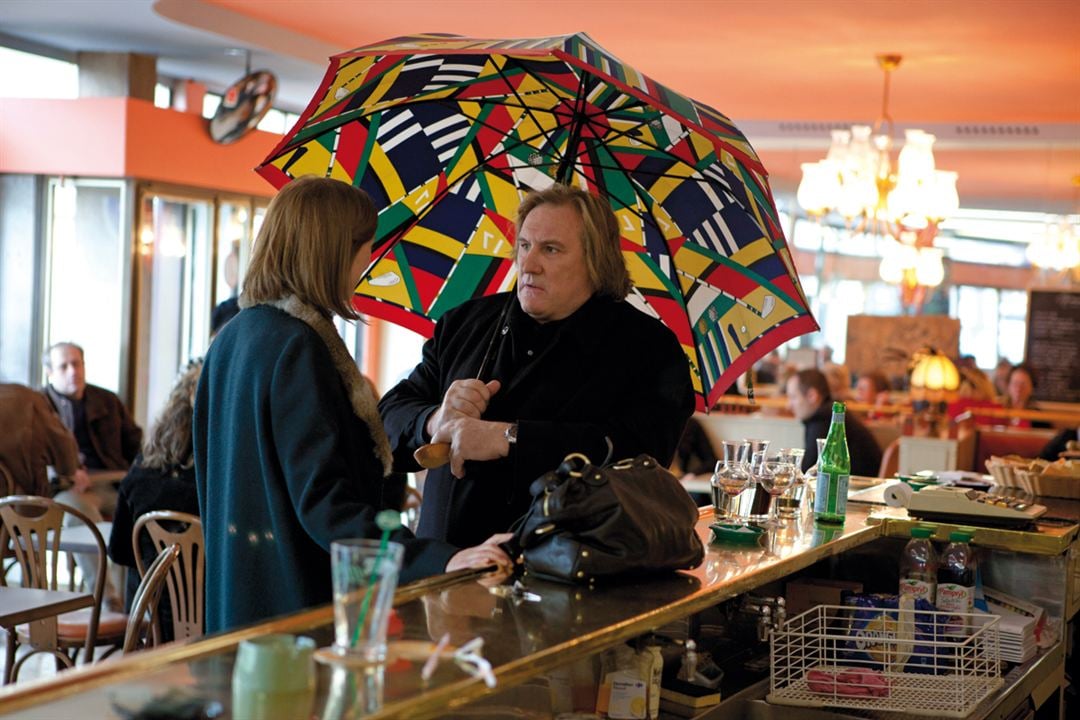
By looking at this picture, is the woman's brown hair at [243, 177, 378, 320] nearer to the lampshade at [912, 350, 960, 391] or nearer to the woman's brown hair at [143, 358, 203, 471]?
the woman's brown hair at [143, 358, 203, 471]

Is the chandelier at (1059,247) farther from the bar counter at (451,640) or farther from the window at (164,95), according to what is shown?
the bar counter at (451,640)

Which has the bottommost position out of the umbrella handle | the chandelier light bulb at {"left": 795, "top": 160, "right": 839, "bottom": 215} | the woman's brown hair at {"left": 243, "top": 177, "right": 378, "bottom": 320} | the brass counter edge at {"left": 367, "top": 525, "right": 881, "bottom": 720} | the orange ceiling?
the brass counter edge at {"left": 367, "top": 525, "right": 881, "bottom": 720}

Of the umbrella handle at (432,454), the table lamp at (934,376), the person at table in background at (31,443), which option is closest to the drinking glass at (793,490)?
the umbrella handle at (432,454)

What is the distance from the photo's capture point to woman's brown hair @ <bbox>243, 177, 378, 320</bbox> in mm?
2016

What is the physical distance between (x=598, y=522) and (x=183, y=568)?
2565mm

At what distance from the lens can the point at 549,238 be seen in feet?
8.45

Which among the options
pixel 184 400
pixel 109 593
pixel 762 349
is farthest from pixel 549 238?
pixel 109 593

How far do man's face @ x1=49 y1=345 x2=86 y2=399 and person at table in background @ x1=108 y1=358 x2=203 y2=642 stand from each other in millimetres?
3146

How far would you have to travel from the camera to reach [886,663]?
2.62m

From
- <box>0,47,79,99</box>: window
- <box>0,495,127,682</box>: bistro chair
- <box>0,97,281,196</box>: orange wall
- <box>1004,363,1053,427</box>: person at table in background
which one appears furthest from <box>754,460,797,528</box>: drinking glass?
<box>1004,363,1053,427</box>: person at table in background

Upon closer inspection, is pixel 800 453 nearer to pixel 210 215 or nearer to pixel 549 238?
pixel 549 238

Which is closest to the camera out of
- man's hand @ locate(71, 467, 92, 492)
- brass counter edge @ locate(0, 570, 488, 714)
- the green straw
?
brass counter edge @ locate(0, 570, 488, 714)

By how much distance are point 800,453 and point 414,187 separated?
44.5 inches

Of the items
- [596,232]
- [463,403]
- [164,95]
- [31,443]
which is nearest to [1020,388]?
[164,95]
